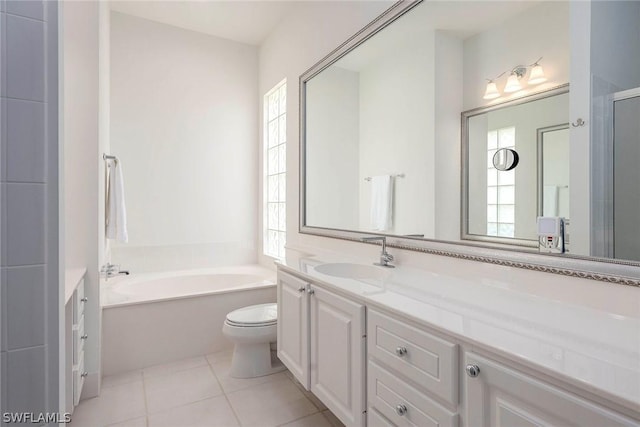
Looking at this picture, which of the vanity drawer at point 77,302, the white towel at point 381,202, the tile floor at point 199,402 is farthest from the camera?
the white towel at point 381,202

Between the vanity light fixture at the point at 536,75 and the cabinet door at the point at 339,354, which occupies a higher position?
the vanity light fixture at the point at 536,75

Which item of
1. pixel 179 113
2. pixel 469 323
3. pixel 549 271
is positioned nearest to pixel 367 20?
pixel 549 271

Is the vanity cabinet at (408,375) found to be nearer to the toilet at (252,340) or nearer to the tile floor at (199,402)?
the tile floor at (199,402)

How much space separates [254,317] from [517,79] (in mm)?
1963

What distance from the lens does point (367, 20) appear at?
202 centimetres

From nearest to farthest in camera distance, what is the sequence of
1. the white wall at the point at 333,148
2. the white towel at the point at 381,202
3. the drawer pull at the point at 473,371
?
the drawer pull at the point at 473,371, the white towel at the point at 381,202, the white wall at the point at 333,148

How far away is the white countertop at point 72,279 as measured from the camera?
4.79ft

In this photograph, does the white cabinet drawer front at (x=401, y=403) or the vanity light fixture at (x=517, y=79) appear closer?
the white cabinet drawer front at (x=401, y=403)

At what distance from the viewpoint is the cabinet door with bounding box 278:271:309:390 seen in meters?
1.69

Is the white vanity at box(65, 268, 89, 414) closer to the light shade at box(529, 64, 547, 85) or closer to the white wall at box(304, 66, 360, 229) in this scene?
the white wall at box(304, 66, 360, 229)

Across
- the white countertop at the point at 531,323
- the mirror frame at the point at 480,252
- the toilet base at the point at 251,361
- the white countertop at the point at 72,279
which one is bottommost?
the toilet base at the point at 251,361

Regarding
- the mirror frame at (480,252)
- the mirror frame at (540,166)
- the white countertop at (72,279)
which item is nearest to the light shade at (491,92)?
the mirror frame at (540,166)

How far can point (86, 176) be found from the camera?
6.73 ft

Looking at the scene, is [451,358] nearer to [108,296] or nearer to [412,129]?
[412,129]
